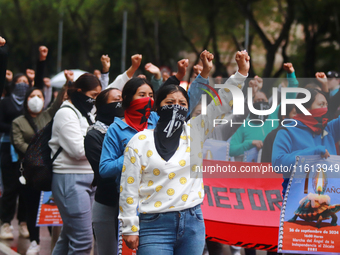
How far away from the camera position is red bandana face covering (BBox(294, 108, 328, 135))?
4266 millimetres

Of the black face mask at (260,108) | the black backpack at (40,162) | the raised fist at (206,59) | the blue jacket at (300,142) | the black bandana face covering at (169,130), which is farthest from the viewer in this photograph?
the black face mask at (260,108)

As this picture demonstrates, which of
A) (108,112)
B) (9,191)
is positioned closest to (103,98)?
(108,112)

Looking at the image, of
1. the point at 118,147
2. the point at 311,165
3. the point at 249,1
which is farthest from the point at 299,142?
the point at 249,1

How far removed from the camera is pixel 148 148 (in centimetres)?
306

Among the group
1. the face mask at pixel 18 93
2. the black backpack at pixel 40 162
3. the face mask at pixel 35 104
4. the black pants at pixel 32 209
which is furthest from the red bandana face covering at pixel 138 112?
the face mask at pixel 18 93

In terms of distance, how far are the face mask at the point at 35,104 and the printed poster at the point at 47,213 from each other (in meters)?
1.38

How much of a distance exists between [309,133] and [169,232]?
5.95 ft

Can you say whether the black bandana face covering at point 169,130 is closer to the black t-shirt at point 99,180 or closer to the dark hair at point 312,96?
the black t-shirt at point 99,180

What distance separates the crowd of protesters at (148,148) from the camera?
3.02 meters

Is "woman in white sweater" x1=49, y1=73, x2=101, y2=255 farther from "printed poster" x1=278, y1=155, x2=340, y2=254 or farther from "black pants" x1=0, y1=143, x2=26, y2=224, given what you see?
"black pants" x1=0, y1=143, x2=26, y2=224

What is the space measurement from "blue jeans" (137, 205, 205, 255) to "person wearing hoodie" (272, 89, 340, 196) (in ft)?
4.70

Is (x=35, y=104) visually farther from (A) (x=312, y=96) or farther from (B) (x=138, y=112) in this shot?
(A) (x=312, y=96)

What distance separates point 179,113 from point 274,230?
5.15ft

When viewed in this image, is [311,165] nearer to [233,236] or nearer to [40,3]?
Result: [233,236]
